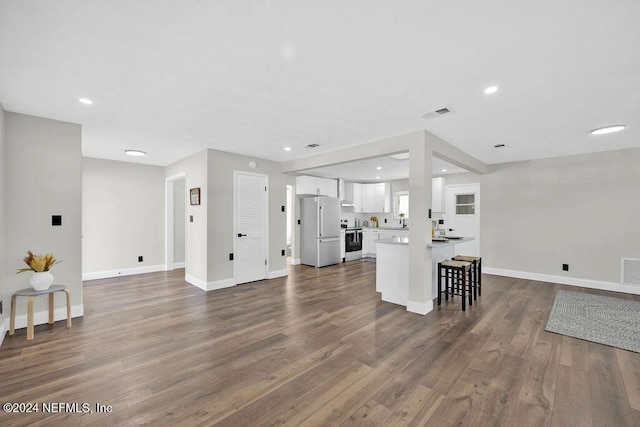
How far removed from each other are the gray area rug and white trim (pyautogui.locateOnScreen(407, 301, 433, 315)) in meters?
1.24

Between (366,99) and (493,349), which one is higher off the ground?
(366,99)

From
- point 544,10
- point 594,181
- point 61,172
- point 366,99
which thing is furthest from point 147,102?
point 594,181

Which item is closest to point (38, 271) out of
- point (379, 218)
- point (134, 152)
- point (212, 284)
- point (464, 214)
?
point (212, 284)

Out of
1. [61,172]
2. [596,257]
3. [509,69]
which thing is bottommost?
[596,257]

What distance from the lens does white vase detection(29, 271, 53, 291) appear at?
291cm

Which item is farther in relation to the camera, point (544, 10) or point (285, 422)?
point (285, 422)

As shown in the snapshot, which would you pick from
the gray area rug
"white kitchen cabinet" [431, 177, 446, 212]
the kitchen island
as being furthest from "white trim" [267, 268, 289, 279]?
the gray area rug

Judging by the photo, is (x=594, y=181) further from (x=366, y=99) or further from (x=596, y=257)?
(x=366, y=99)

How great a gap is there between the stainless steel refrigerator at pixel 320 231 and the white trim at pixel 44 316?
446 cm

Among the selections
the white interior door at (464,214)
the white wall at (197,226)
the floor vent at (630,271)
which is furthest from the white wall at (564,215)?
the white wall at (197,226)

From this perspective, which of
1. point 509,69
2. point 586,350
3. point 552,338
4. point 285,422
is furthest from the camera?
point 552,338

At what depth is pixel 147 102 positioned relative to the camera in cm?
273

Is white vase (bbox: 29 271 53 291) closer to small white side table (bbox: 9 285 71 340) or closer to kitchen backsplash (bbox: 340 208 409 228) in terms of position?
small white side table (bbox: 9 285 71 340)

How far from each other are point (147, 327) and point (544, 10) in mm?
4292
